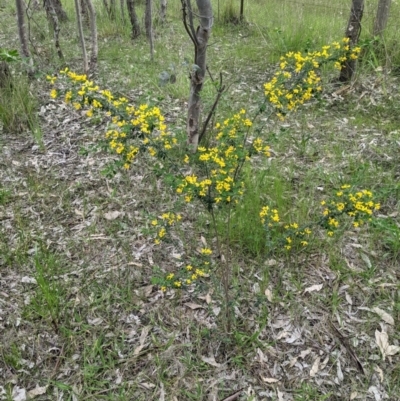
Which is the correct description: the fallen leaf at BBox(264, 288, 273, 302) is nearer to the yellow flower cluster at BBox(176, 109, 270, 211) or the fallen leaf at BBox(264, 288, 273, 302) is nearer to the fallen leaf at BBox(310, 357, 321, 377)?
the fallen leaf at BBox(310, 357, 321, 377)

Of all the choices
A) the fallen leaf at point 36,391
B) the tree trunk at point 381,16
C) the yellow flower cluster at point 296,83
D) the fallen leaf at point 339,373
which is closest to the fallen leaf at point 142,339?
the fallen leaf at point 36,391

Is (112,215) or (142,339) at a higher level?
(112,215)

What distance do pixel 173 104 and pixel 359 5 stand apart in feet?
7.41

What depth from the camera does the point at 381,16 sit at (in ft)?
15.2

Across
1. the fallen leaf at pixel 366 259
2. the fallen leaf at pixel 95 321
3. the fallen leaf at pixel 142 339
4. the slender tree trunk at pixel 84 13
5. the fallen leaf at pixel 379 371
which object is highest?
the slender tree trunk at pixel 84 13

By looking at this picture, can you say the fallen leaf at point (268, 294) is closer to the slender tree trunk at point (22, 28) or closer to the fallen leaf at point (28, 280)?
the fallen leaf at point (28, 280)

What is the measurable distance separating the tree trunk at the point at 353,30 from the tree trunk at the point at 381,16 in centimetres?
58

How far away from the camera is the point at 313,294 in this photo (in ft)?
8.14

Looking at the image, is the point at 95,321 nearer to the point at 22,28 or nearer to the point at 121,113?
the point at 121,113

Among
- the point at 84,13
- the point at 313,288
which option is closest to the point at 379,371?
the point at 313,288

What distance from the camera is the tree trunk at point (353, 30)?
4133mm

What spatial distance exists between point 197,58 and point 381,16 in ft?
9.71

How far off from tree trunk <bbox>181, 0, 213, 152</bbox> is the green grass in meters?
0.50

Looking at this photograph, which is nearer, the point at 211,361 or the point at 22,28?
the point at 211,361
